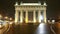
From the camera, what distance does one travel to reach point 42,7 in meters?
41.2

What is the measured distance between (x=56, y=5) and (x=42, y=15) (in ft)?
25.9

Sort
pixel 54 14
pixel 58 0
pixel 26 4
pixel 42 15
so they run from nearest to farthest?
1. pixel 58 0
2. pixel 54 14
3. pixel 26 4
4. pixel 42 15

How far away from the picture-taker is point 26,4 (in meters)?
40.7

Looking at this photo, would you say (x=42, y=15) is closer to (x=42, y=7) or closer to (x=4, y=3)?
(x=42, y=7)

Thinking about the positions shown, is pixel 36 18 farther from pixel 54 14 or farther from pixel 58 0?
pixel 58 0

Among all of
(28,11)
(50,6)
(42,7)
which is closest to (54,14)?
(50,6)

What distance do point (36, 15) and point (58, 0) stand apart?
9724mm

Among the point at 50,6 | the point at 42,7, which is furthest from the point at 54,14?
the point at 42,7

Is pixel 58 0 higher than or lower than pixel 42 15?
higher

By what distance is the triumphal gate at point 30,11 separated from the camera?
134 ft

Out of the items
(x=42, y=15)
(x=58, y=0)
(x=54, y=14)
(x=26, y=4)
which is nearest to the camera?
(x=58, y=0)

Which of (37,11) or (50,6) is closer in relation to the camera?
(50,6)

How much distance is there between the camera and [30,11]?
4434 centimetres

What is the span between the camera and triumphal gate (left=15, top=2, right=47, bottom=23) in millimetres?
40781
